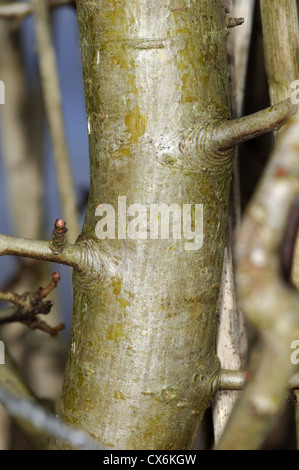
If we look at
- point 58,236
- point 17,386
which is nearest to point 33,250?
point 58,236

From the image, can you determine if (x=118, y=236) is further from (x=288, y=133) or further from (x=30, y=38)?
(x=30, y=38)

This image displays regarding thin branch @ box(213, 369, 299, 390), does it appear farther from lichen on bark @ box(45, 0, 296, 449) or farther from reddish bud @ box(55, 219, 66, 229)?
reddish bud @ box(55, 219, 66, 229)

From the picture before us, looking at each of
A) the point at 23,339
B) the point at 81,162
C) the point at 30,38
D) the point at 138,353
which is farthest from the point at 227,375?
the point at 81,162

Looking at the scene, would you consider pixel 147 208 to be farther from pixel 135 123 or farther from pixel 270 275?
pixel 270 275

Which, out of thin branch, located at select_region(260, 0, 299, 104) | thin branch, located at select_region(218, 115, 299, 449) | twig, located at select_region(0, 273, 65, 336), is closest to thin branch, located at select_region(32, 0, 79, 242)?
twig, located at select_region(0, 273, 65, 336)

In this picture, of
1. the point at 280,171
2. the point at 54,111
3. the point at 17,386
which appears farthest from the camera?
the point at 54,111

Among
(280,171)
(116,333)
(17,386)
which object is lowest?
(17,386)
